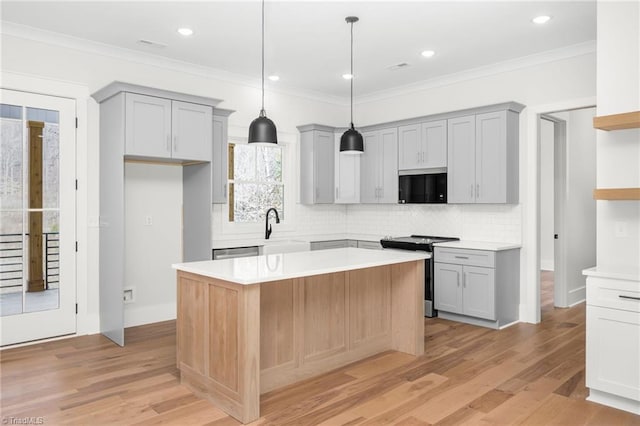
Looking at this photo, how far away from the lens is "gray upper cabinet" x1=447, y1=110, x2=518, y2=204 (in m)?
5.14

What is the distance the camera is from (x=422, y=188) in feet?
19.4

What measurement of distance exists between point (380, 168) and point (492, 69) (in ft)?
6.11

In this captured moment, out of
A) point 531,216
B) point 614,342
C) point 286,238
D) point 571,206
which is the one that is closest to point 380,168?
point 286,238

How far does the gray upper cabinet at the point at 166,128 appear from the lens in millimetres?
4418

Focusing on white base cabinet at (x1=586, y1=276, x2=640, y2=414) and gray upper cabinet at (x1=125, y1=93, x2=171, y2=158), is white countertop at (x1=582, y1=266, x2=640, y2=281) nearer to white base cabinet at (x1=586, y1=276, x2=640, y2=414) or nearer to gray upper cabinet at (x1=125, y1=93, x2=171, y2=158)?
white base cabinet at (x1=586, y1=276, x2=640, y2=414)

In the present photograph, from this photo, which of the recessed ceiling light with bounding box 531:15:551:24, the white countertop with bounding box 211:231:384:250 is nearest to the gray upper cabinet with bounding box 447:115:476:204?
the recessed ceiling light with bounding box 531:15:551:24

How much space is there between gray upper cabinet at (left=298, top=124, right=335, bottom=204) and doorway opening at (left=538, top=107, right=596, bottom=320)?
2785 millimetres

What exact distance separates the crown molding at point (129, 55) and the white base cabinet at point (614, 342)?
449cm

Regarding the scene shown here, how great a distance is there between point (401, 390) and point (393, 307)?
0.99 metres

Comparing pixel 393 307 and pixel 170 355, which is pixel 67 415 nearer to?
pixel 170 355

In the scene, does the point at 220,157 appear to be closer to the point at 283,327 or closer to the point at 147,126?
the point at 147,126

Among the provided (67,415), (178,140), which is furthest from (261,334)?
(178,140)

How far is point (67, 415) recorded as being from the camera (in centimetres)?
292

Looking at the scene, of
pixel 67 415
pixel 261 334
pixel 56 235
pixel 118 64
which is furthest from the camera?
pixel 118 64
